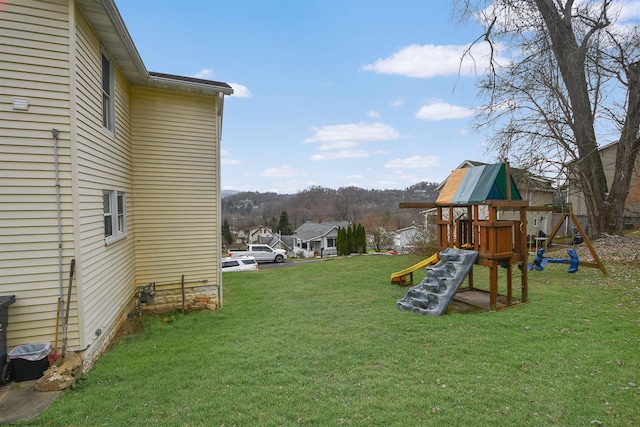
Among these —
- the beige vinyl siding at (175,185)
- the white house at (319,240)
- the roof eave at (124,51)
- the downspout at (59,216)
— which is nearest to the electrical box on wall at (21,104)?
the downspout at (59,216)

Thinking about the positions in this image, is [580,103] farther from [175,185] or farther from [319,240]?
[319,240]

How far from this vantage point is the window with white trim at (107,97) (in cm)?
586

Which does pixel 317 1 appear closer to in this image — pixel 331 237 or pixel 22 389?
pixel 22 389

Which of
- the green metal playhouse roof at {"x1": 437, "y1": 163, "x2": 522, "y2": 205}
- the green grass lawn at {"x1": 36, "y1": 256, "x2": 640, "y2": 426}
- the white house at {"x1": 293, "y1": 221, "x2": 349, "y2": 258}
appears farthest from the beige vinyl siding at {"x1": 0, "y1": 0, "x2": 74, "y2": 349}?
the white house at {"x1": 293, "y1": 221, "x2": 349, "y2": 258}

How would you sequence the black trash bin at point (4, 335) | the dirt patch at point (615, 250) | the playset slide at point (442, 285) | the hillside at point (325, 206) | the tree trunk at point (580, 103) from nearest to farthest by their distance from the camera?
the black trash bin at point (4, 335) < the playset slide at point (442, 285) < the dirt patch at point (615, 250) < the tree trunk at point (580, 103) < the hillside at point (325, 206)

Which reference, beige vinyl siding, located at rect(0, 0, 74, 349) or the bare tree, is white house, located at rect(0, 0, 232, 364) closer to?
beige vinyl siding, located at rect(0, 0, 74, 349)

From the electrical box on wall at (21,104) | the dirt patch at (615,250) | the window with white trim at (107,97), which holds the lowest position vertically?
the dirt patch at (615,250)

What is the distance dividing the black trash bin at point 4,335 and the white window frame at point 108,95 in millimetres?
3130

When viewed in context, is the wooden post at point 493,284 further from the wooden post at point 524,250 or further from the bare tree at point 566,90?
the bare tree at point 566,90

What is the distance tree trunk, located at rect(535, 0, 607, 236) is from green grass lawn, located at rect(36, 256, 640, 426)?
29.7ft

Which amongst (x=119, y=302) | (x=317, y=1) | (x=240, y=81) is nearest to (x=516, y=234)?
(x=119, y=302)

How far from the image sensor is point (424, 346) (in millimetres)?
4973

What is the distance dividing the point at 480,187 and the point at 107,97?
7600mm

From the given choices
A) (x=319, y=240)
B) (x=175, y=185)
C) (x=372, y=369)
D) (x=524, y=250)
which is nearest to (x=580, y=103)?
(x=524, y=250)
